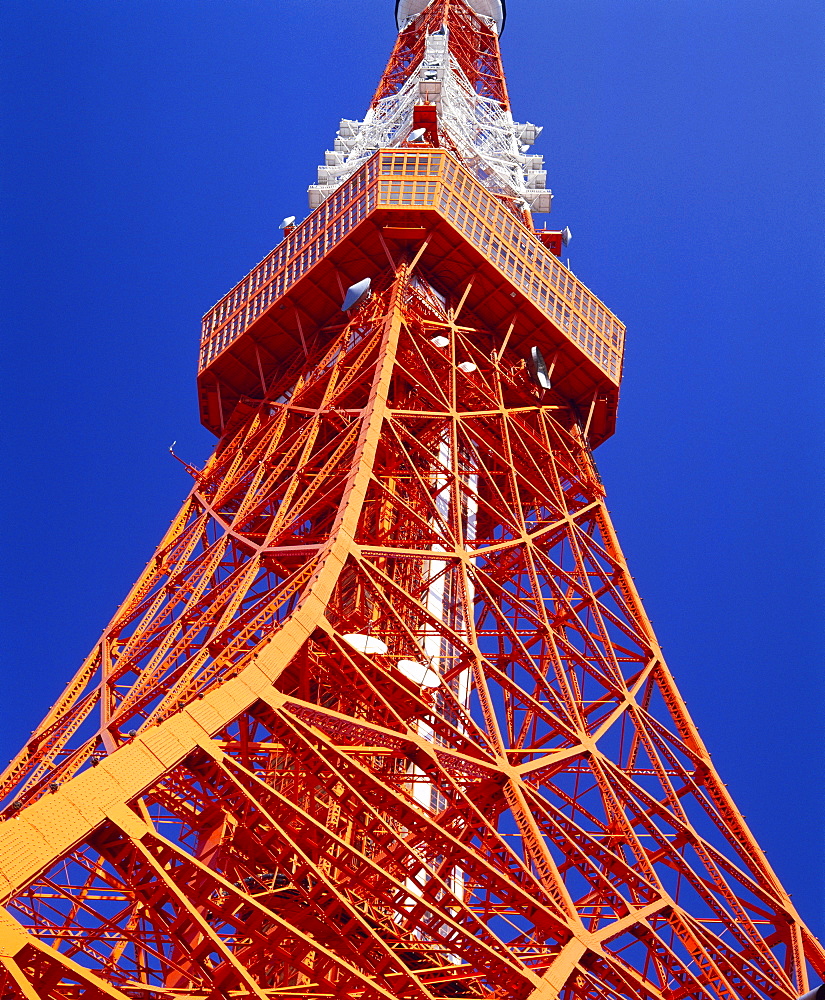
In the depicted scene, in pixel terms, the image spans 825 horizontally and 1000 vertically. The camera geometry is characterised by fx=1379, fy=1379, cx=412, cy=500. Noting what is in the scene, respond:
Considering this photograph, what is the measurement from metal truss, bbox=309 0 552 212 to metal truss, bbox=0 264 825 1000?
8.21 meters

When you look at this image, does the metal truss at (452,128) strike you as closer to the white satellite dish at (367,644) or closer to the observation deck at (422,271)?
the observation deck at (422,271)

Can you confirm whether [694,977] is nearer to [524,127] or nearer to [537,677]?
[537,677]

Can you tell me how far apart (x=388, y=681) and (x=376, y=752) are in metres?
1.98

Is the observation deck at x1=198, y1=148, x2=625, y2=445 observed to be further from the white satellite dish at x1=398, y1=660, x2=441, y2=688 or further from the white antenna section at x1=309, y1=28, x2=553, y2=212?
the white satellite dish at x1=398, y1=660, x2=441, y2=688

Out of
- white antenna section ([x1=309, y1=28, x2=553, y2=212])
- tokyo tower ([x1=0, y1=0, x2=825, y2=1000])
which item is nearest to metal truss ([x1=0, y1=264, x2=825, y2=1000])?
tokyo tower ([x1=0, y1=0, x2=825, y2=1000])

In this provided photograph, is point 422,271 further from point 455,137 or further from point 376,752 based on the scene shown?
point 376,752

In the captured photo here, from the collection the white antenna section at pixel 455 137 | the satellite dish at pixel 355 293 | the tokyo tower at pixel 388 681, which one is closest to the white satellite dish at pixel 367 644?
the tokyo tower at pixel 388 681

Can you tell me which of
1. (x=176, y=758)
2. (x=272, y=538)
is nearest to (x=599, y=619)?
(x=272, y=538)

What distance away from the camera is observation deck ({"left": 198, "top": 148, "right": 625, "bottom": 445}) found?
34.1 meters

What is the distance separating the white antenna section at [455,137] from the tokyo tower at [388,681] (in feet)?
0.44

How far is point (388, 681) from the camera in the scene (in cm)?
2395

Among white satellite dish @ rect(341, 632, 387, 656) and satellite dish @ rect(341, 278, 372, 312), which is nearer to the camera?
white satellite dish @ rect(341, 632, 387, 656)

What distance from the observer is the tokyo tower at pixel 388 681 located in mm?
18703

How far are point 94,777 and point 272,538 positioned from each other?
9.98m
